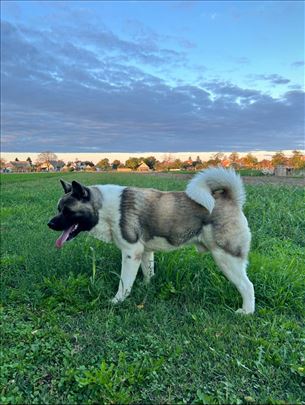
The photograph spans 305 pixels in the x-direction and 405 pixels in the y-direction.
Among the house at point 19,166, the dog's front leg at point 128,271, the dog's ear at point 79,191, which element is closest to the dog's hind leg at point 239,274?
the dog's front leg at point 128,271

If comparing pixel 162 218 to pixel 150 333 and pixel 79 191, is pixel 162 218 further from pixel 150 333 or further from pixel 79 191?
pixel 150 333

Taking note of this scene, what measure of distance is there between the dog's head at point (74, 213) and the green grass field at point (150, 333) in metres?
0.62

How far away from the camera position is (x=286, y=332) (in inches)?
119

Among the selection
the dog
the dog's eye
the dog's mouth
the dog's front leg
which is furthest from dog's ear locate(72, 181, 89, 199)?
the dog's front leg

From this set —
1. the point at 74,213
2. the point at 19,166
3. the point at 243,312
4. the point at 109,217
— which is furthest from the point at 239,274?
the point at 19,166

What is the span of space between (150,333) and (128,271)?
85 cm

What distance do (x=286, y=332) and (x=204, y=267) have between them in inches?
Result: 52.0

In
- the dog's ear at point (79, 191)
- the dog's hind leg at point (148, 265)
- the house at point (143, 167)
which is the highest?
the house at point (143, 167)

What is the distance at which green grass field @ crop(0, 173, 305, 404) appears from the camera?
92.5 inches

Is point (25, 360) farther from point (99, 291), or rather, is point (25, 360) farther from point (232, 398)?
point (232, 398)

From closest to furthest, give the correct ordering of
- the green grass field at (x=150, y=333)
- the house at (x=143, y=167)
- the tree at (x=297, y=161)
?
the green grass field at (x=150, y=333)
the tree at (x=297, y=161)
the house at (x=143, y=167)

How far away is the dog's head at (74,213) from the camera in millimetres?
3660

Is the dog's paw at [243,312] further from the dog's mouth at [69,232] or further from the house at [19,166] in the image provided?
the house at [19,166]

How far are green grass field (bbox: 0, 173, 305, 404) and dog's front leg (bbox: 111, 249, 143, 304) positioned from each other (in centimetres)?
11
